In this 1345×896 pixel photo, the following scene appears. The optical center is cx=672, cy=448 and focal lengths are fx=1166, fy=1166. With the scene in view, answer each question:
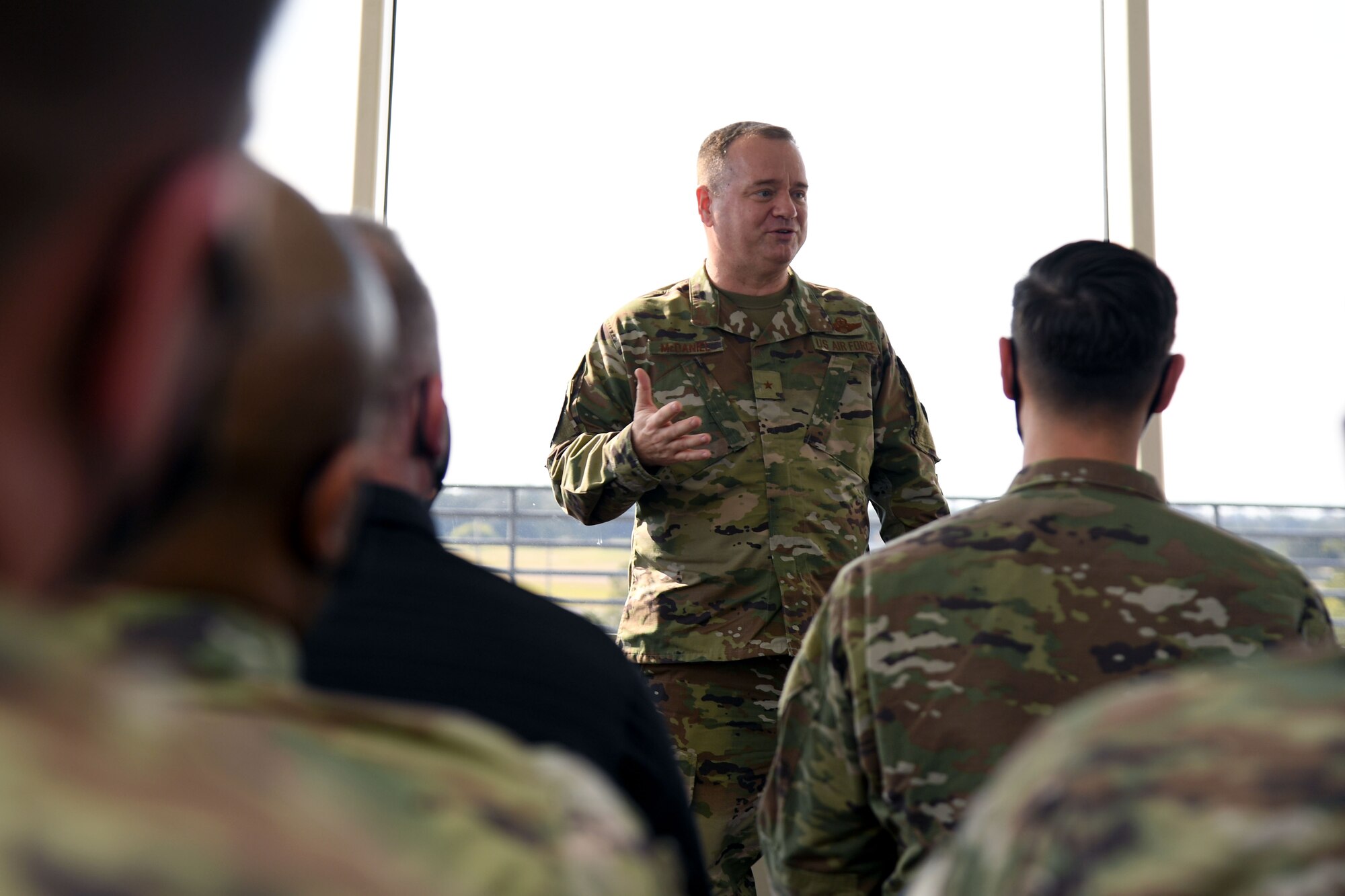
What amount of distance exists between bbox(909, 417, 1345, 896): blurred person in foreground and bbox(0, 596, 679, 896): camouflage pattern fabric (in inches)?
6.1

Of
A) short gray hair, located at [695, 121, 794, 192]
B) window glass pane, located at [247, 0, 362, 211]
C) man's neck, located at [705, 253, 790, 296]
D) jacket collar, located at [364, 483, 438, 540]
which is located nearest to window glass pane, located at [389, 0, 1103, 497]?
window glass pane, located at [247, 0, 362, 211]

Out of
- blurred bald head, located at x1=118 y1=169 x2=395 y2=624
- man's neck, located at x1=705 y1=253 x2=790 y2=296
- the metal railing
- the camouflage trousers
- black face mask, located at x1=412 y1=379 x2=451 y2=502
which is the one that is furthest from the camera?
the metal railing

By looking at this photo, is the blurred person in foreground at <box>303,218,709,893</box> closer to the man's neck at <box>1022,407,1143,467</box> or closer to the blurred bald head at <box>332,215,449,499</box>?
the blurred bald head at <box>332,215,449,499</box>

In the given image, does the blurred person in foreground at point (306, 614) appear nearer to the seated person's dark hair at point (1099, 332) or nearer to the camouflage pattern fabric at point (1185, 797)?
the camouflage pattern fabric at point (1185, 797)

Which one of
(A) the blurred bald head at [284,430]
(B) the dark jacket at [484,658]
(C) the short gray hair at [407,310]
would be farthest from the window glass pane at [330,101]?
(A) the blurred bald head at [284,430]

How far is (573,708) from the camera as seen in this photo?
3.05ft

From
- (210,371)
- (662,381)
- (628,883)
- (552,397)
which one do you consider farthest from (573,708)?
(552,397)

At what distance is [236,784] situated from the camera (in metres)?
0.29

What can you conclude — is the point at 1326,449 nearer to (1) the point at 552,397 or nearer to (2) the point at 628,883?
(1) the point at 552,397

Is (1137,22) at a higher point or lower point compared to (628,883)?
higher

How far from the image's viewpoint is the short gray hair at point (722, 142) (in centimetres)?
269

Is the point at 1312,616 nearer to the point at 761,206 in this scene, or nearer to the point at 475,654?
the point at 475,654

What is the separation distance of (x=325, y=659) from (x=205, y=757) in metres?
0.60

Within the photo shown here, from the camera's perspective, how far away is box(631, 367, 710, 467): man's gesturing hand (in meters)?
2.28
